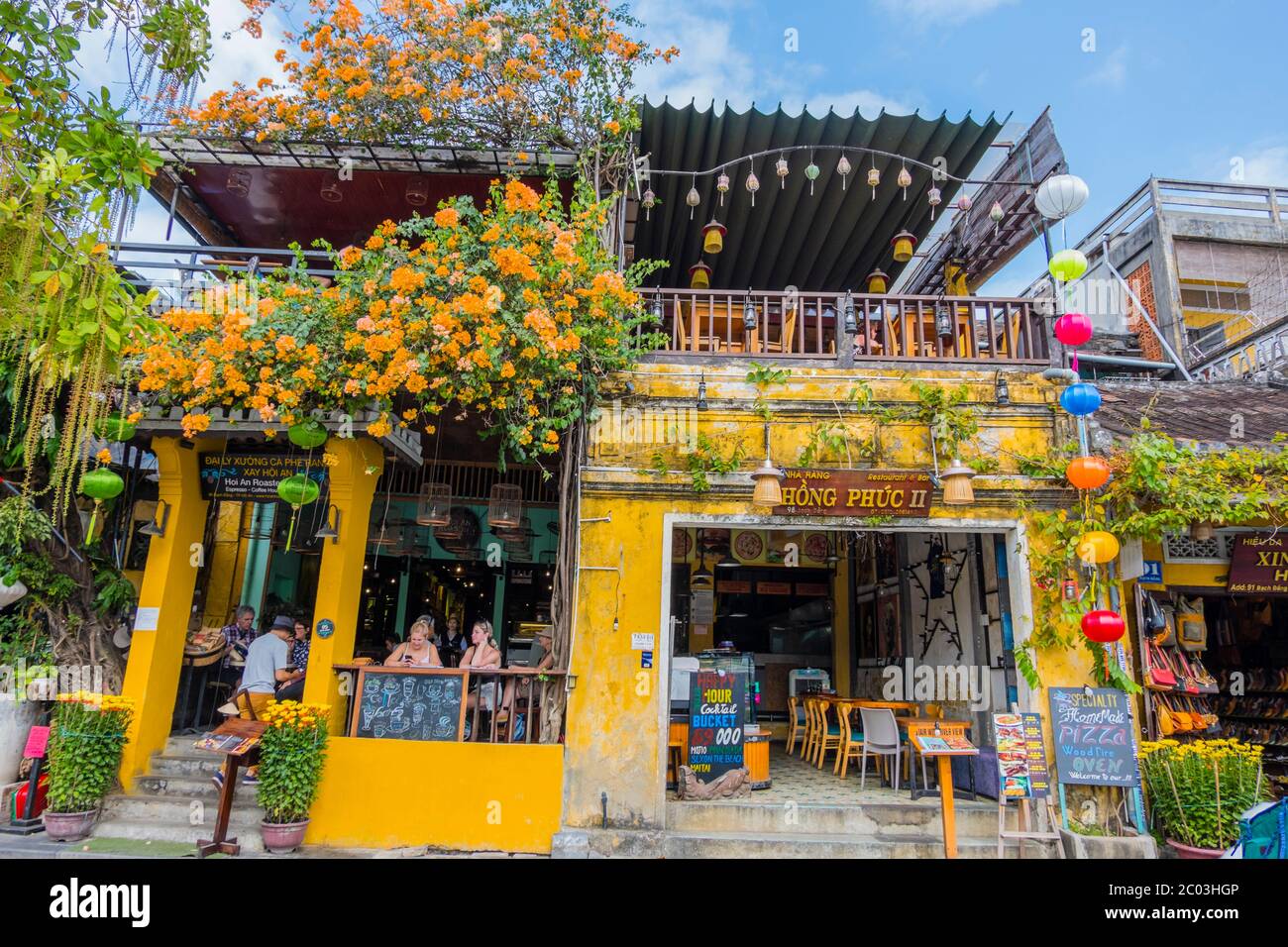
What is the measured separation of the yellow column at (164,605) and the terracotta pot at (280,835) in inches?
78.5

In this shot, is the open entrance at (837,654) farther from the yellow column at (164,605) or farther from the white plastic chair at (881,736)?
the yellow column at (164,605)

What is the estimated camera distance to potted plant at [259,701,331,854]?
6414 millimetres

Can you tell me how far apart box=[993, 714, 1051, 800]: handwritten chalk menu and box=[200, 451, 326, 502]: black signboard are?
7106 millimetres

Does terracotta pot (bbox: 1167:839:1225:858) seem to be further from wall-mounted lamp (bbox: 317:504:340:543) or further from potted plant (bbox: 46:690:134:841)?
potted plant (bbox: 46:690:134:841)

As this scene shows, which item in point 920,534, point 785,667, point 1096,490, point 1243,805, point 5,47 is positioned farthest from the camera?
point 785,667

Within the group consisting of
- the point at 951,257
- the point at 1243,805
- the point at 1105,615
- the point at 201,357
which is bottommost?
the point at 1243,805

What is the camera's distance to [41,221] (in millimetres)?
3996

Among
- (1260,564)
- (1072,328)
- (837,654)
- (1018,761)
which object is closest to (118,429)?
(1018,761)

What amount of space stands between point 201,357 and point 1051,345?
8.72 metres

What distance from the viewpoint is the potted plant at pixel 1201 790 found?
6.38 metres

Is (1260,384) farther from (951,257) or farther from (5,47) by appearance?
(5,47)

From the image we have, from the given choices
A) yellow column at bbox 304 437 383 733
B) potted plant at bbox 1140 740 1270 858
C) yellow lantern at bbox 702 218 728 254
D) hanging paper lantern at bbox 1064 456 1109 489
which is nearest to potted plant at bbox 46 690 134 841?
yellow column at bbox 304 437 383 733

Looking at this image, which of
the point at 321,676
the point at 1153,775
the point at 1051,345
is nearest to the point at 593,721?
the point at 321,676

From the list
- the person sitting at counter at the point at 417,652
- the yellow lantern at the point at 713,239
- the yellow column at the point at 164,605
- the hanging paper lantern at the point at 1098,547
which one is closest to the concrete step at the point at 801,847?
the hanging paper lantern at the point at 1098,547
